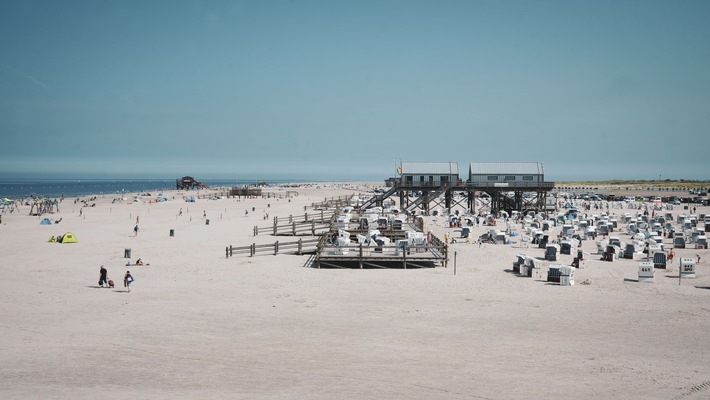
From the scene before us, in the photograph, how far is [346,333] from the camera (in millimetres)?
15531

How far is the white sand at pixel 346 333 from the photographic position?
38.4 ft

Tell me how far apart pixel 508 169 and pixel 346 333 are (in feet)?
160

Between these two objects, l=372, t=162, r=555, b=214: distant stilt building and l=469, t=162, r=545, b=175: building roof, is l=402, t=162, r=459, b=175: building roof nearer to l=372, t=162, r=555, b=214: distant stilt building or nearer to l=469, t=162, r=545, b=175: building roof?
l=372, t=162, r=555, b=214: distant stilt building

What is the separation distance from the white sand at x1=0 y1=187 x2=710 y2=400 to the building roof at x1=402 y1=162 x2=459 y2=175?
111 ft

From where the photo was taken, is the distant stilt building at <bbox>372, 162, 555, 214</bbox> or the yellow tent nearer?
the yellow tent

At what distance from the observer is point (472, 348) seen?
1426 cm

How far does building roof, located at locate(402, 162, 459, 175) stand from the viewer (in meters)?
60.5

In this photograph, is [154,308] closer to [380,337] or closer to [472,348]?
[380,337]

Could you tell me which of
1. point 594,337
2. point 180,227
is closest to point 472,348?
point 594,337

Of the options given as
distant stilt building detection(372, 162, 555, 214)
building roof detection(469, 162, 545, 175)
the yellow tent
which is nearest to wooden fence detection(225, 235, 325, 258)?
the yellow tent

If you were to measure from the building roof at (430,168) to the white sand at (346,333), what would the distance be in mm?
33694

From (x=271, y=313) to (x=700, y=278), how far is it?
1890 cm

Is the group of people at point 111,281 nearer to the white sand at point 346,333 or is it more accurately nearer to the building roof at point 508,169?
the white sand at point 346,333

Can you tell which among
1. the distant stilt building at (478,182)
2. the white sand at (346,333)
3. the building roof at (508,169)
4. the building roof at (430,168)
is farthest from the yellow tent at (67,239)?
the building roof at (508,169)
